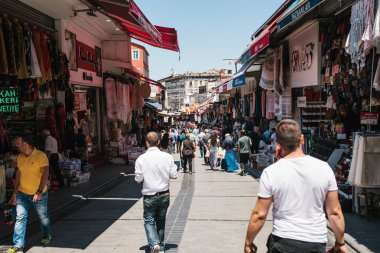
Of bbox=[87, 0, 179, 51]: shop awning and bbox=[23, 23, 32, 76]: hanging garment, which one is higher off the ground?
bbox=[87, 0, 179, 51]: shop awning

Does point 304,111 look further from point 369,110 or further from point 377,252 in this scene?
point 377,252

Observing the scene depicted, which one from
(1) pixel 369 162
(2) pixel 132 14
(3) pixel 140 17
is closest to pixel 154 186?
(1) pixel 369 162

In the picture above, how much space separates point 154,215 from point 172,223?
6.62ft

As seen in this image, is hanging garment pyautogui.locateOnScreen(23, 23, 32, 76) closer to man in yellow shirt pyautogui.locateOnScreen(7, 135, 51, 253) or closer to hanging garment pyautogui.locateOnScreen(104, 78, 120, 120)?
man in yellow shirt pyautogui.locateOnScreen(7, 135, 51, 253)

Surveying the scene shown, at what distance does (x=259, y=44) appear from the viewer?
433 inches

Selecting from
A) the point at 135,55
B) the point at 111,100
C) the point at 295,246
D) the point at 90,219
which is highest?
the point at 135,55

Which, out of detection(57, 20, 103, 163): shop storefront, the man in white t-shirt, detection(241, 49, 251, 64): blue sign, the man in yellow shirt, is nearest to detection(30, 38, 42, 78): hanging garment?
detection(57, 20, 103, 163): shop storefront

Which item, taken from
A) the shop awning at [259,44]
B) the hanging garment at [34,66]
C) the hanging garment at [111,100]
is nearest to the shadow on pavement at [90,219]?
the hanging garment at [34,66]

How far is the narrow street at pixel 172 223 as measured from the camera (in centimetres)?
609

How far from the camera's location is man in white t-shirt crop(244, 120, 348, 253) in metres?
3.10

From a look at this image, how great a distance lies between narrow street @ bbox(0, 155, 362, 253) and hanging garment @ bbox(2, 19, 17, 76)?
3049 mm

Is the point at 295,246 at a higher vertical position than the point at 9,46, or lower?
lower

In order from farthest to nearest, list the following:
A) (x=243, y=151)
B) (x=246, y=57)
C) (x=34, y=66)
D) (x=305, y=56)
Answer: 1. (x=243, y=151)
2. (x=246, y=57)
3. (x=305, y=56)
4. (x=34, y=66)

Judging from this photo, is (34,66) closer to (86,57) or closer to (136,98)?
(86,57)
